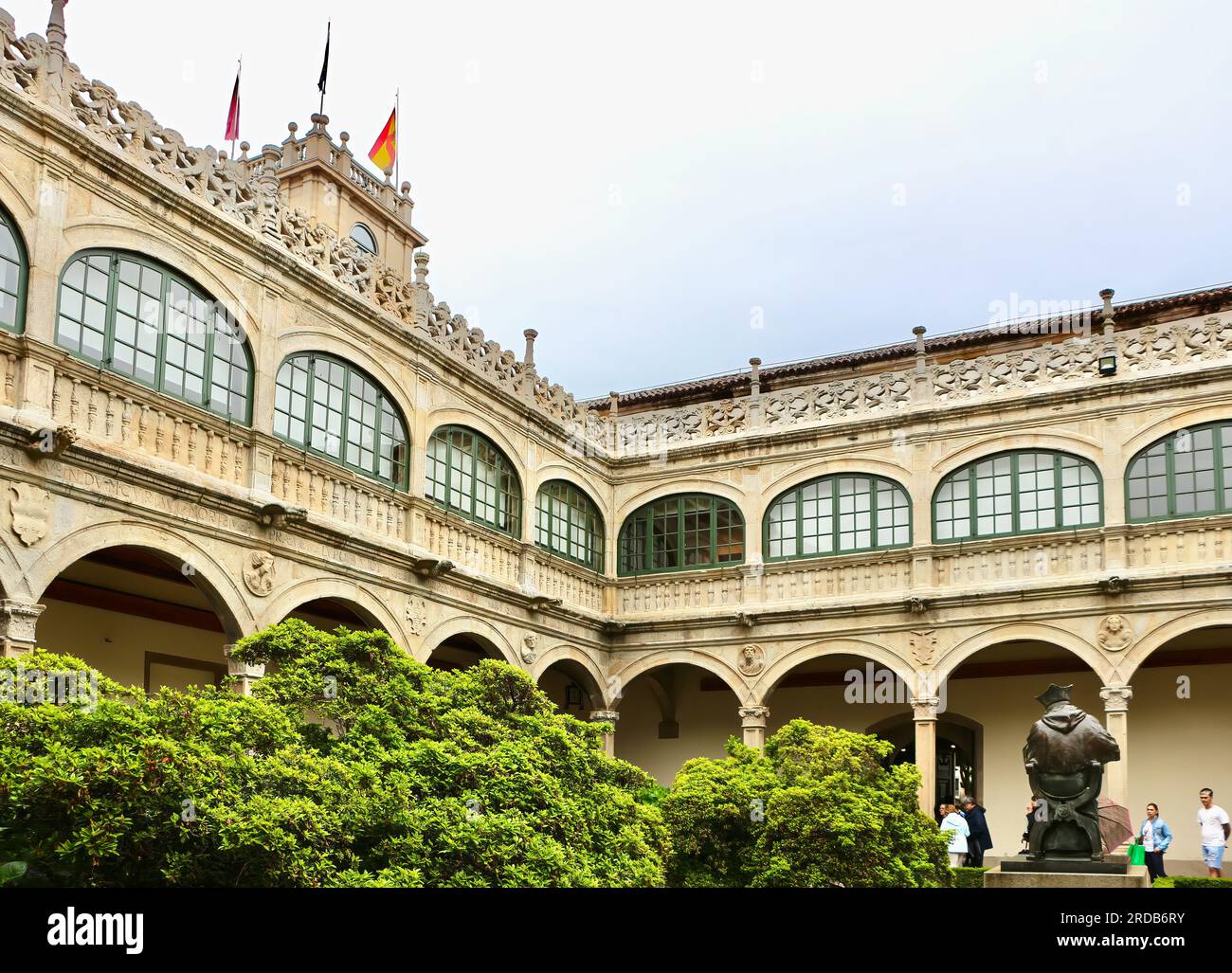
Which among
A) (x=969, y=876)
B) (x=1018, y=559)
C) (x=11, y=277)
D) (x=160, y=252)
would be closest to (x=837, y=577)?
(x=1018, y=559)

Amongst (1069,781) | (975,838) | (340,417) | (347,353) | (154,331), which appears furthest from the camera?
(975,838)

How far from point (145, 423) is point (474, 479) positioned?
19.3ft

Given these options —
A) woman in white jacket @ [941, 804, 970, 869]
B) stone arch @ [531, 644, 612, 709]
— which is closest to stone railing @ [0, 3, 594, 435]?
stone arch @ [531, 644, 612, 709]

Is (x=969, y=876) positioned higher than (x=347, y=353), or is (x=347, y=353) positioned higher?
(x=347, y=353)

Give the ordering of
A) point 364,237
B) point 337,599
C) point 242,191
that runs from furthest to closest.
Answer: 1. point 364,237
2. point 337,599
3. point 242,191

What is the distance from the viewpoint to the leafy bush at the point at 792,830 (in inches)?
353

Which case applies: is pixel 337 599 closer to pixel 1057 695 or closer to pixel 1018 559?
pixel 1057 695

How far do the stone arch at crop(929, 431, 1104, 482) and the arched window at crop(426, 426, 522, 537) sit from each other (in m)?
6.20

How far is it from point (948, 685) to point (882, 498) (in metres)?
3.71

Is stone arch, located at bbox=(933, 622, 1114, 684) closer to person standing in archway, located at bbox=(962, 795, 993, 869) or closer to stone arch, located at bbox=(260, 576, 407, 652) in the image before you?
person standing in archway, located at bbox=(962, 795, 993, 869)

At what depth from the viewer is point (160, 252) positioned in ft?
39.5
